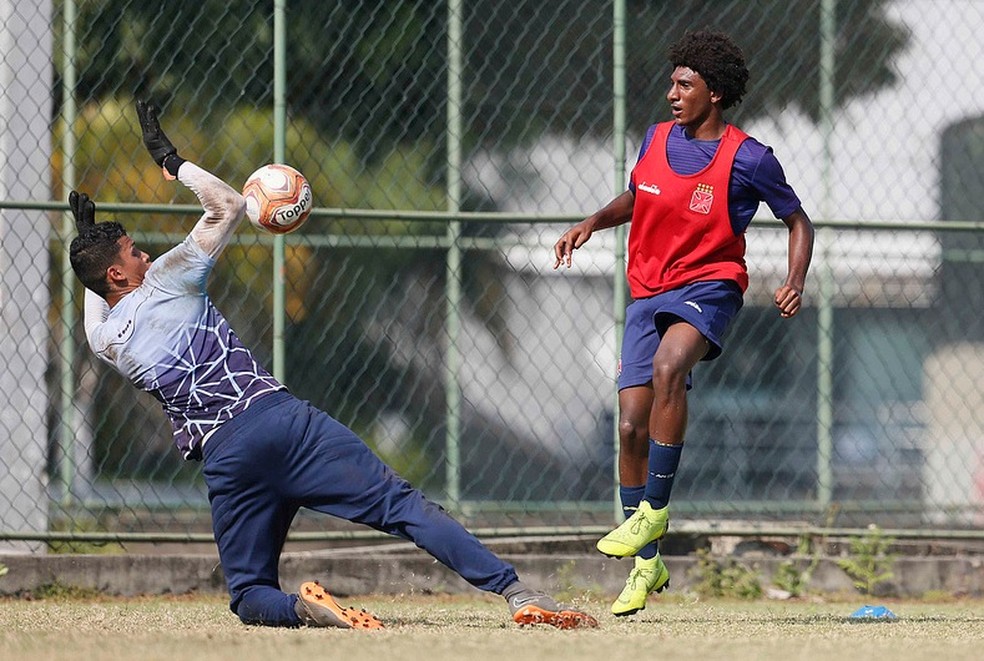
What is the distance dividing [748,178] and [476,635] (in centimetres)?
187

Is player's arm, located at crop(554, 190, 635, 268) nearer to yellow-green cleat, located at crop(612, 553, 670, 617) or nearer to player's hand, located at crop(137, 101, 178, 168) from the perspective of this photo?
yellow-green cleat, located at crop(612, 553, 670, 617)

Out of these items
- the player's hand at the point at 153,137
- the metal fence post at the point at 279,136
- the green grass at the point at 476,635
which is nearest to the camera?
the green grass at the point at 476,635

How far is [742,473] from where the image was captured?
830 cm

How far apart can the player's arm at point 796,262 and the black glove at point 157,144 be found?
206cm

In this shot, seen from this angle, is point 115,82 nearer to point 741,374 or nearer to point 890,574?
point 741,374

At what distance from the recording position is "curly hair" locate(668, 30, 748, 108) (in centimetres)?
573

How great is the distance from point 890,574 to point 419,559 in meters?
2.10

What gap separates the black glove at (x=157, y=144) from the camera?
17.4 ft

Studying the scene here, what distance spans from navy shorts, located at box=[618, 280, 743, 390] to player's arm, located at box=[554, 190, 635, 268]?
1.02 feet

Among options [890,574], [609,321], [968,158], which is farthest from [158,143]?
[968,158]

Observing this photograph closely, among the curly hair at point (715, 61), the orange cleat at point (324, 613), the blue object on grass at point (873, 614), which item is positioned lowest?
the blue object on grass at point (873, 614)

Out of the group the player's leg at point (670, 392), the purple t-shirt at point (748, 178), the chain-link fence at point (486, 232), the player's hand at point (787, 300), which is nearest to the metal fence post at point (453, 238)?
the chain-link fence at point (486, 232)

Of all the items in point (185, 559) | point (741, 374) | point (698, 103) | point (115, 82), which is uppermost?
point (698, 103)

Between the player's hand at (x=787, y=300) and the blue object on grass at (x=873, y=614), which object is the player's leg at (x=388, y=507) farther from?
the blue object on grass at (x=873, y=614)
